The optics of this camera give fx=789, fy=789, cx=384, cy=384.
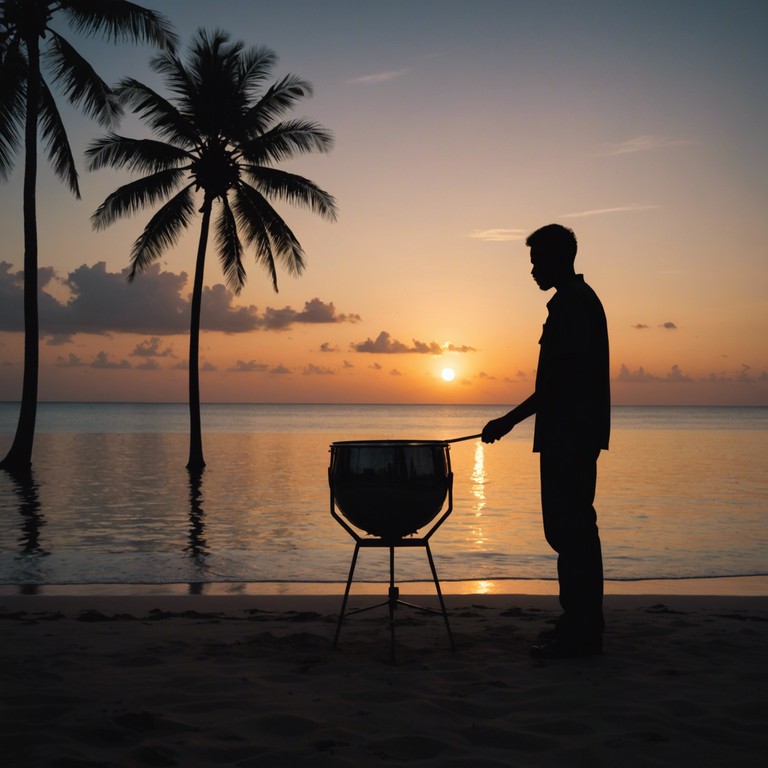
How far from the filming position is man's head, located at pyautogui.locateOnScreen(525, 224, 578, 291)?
14.1 ft

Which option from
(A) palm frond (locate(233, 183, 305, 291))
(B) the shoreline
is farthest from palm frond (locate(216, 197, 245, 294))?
(B) the shoreline

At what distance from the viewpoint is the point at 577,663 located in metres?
3.95

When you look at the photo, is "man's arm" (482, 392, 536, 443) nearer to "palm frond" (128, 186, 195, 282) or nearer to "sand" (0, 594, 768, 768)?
"sand" (0, 594, 768, 768)

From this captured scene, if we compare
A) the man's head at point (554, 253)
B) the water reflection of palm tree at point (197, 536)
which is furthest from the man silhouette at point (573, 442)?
the water reflection of palm tree at point (197, 536)

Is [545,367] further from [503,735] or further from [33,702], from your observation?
[33,702]

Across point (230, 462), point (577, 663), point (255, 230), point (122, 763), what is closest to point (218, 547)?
point (577, 663)

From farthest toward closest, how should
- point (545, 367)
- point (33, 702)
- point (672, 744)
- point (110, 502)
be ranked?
1. point (110, 502)
2. point (545, 367)
3. point (33, 702)
4. point (672, 744)

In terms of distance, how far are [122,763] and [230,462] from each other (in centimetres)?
2220

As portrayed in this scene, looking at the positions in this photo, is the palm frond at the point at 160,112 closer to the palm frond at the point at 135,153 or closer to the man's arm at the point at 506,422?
the palm frond at the point at 135,153

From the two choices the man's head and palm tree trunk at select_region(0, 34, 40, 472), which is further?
palm tree trunk at select_region(0, 34, 40, 472)

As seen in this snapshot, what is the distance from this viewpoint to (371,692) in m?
3.47

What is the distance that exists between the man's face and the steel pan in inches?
41.8

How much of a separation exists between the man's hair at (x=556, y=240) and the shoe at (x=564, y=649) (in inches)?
80.1

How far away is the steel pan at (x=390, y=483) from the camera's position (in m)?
4.09
